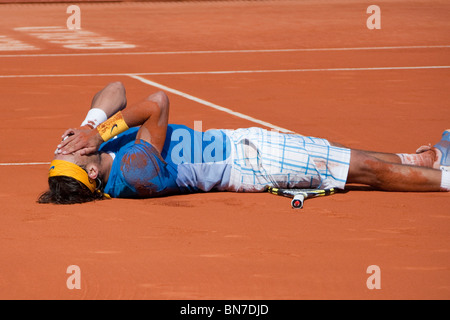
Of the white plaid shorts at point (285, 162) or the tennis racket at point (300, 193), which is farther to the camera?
the white plaid shorts at point (285, 162)

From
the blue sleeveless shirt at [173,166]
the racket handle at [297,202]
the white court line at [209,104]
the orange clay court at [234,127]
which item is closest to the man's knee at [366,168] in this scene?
the orange clay court at [234,127]

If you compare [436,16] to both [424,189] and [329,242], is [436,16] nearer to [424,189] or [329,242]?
[424,189]

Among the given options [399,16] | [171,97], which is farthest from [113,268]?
[399,16]

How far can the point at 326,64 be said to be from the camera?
14.1m

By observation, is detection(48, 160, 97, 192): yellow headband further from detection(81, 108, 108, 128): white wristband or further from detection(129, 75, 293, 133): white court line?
detection(129, 75, 293, 133): white court line

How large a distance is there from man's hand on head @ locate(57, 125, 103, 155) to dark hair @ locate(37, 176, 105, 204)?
20cm

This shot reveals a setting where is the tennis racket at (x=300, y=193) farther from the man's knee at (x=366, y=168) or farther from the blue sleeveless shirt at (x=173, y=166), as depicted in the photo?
the blue sleeveless shirt at (x=173, y=166)

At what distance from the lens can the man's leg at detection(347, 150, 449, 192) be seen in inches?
271

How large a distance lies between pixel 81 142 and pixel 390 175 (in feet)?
7.33

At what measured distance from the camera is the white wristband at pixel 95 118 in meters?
6.91

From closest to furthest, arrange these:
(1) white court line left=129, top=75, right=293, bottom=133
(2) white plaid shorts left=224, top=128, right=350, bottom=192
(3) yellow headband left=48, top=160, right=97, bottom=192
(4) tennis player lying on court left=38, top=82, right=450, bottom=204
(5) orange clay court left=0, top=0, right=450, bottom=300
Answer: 1. (5) orange clay court left=0, top=0, right=450, bottom=300
2. (3) yellow headband left=48, top=160, right=97, bottom=192
3. (4) tennis player lying on court left=38, top=82, right=450, bottom=204
4. (2) white plaid shorts left=224, top=128, right=350, bottom=192
5. (1) white court line left=129, top=75, right=293, bottom=133

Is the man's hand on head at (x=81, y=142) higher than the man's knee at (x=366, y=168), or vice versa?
the man's hand on head at (x=81, y=142)

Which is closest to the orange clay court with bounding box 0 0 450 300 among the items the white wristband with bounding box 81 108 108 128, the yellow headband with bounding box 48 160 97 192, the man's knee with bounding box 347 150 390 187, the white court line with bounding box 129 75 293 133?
the white court line with bounding box 129 75 293 133

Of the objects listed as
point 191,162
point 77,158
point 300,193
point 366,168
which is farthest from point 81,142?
point 366,168
